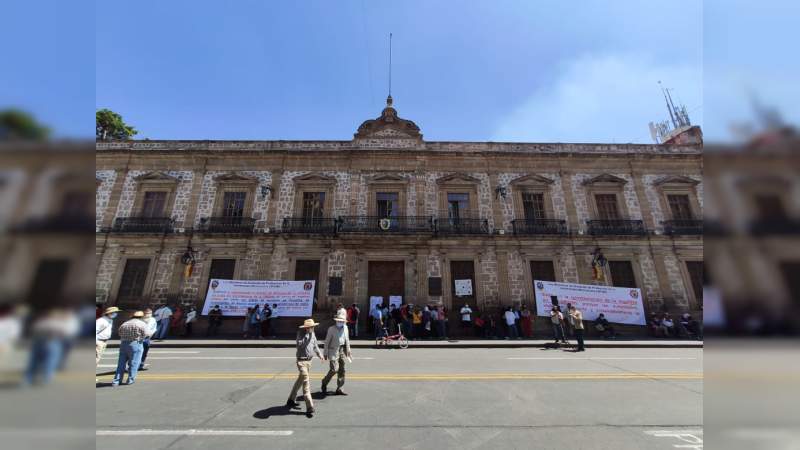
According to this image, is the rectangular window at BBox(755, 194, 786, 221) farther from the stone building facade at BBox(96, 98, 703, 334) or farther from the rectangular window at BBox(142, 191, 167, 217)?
the rectangular window at BBox(142, 191, 167, 217)

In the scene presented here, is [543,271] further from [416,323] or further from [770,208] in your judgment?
[770,208]

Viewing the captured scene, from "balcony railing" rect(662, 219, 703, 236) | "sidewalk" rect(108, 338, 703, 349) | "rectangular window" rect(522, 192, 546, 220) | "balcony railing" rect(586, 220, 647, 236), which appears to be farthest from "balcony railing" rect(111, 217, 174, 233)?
"balcony railing" rect(662, 219, 703, 236)

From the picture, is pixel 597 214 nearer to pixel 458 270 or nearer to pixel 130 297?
pixel 458 270

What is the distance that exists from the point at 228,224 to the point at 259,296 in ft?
16.0

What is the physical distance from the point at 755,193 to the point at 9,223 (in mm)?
2408

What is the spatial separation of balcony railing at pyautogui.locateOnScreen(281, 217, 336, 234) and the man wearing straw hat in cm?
1243

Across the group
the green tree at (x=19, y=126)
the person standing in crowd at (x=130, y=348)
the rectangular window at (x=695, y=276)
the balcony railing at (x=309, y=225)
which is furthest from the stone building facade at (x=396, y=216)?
the green tree at (x=19, y=126)

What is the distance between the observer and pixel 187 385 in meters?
7.05

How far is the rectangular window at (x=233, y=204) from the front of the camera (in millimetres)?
19234

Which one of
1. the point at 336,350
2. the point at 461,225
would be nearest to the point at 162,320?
the point at 336,350

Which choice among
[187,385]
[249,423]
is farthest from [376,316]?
[249,423]

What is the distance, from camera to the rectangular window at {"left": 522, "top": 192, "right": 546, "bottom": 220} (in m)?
19.5

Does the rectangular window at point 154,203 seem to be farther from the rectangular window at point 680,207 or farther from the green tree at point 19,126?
the rectangular window at point 680,207

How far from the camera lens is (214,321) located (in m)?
15.9
